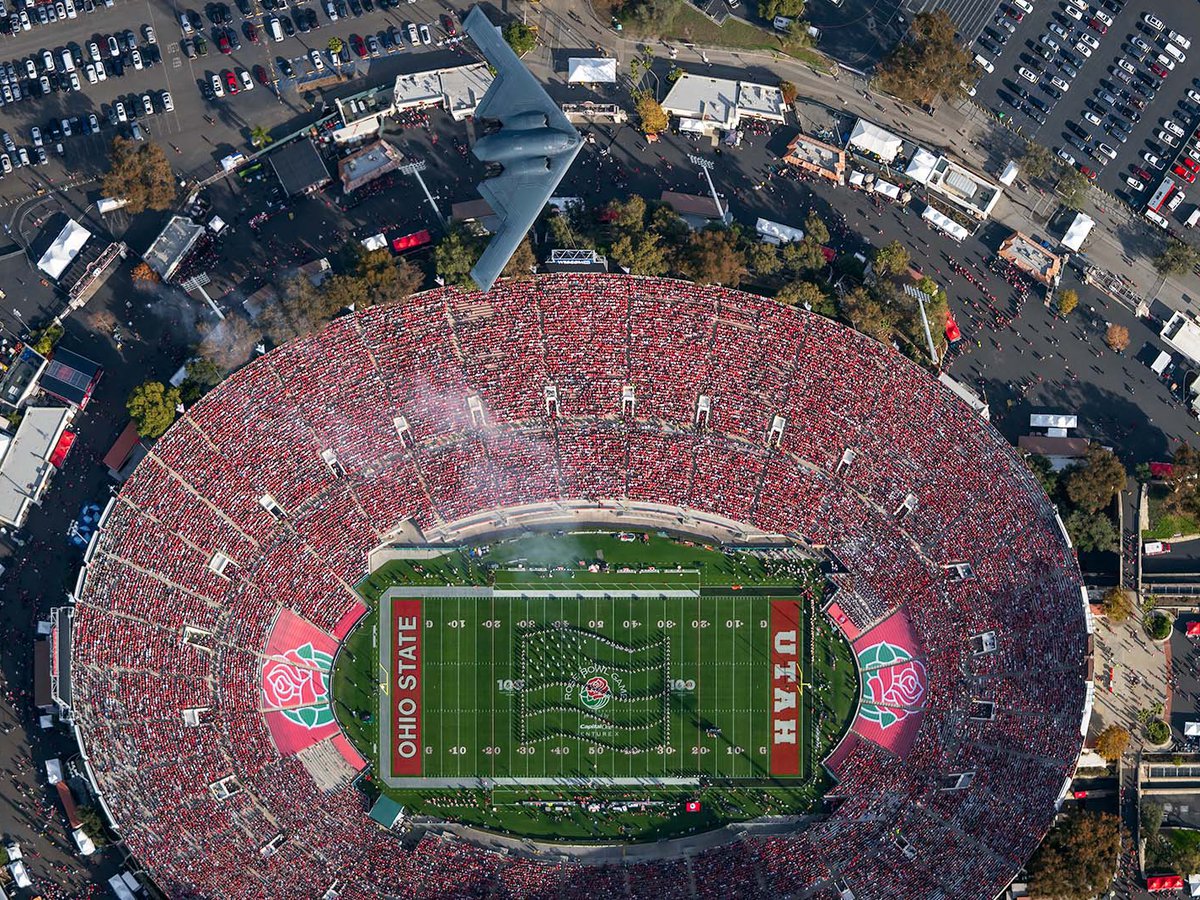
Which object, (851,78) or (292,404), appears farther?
(851,78)

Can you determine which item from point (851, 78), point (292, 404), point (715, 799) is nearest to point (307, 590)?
point (292, 404)

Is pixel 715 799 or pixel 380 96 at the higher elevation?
pixel 380 96

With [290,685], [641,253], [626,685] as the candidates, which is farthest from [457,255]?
[626,685]

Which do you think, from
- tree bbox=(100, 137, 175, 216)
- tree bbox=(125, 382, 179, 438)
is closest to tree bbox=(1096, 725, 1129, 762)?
tree bbox=(125, 382, 179, 438)

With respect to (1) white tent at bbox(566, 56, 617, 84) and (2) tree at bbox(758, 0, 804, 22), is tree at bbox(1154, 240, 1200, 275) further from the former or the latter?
(1) white tent at bbox(566, 56, 617, 84)

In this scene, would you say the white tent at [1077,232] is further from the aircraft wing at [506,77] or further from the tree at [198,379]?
the tree at [198,379]

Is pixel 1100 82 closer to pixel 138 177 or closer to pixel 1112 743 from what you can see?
pixel 1112 743

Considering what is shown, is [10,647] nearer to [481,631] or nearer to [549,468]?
Answer: [481,631]
